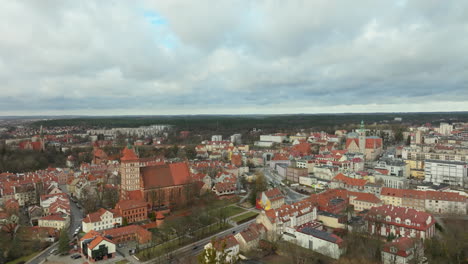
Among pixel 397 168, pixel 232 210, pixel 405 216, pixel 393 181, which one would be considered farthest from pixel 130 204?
pixel 397 168

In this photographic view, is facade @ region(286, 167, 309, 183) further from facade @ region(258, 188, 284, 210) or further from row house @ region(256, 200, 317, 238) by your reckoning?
row house @ region(256, 200, 317, 238)

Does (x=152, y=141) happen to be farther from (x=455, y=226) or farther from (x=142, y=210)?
(x=455, y=226)

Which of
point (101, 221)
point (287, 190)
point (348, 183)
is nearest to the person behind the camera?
point (101, 221)

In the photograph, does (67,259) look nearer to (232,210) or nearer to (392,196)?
(232,210)

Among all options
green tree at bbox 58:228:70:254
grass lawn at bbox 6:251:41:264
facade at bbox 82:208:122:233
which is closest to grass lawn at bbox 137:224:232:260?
green tree at bbox 58:228:70:254

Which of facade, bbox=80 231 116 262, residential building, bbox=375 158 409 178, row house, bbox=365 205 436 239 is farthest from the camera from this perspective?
residential building, bbox=375 158 409 178
